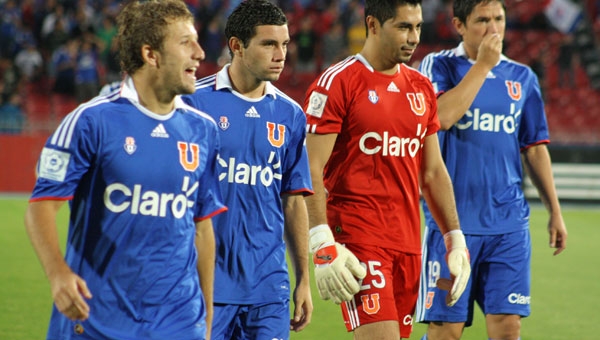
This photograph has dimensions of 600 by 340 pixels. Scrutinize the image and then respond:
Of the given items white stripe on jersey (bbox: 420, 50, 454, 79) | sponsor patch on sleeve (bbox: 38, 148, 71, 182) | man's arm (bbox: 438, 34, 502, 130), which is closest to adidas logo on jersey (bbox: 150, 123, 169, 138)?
sponsor patch on sleeve (bbox: 38, 148, 71, 182)

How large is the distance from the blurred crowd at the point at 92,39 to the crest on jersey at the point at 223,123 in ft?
50.4

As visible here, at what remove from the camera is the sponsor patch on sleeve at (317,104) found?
5215 mm

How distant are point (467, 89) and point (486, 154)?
50cm

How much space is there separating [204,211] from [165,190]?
1.19 ft

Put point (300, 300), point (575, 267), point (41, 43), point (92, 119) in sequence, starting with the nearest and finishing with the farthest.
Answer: point (92, 119), point (300, 300), point (575, 267), point (41, 43)

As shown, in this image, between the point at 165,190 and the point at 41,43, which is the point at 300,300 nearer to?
the point at 165,190

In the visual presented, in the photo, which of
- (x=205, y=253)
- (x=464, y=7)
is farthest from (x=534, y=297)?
(x=205, y=253)

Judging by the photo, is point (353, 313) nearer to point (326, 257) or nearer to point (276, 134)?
point (326, 257)

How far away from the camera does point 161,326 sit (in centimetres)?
369

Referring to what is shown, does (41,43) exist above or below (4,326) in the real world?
above

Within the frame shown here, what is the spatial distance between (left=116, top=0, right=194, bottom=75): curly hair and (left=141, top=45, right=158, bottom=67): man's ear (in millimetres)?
14

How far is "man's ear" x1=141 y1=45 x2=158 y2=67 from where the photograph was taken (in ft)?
12.2

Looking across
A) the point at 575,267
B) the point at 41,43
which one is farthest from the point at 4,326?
the point at 41,43

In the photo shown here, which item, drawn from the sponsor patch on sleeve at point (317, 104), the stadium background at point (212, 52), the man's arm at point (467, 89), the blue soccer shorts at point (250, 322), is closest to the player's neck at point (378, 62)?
the sponsor patch on sleeve at point (317, 104)
